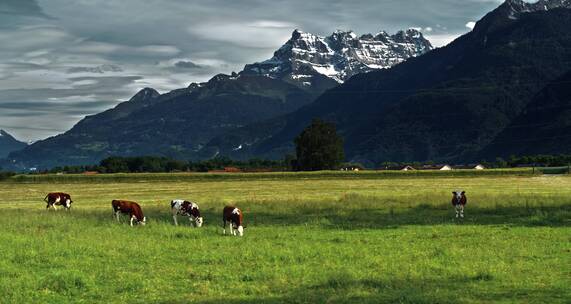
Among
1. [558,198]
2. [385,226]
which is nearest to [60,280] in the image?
[385,226]

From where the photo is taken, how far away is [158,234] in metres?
31.2

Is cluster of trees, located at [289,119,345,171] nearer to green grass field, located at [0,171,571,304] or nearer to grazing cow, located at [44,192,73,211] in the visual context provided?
grazing cow, located at [44,192,73,211]

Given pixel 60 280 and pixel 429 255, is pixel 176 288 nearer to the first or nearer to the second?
pixel 60 280

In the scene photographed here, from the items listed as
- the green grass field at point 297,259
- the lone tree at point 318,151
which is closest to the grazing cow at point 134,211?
the green grass field at point 297,259

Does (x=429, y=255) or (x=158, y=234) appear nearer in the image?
(x=429, y=255)

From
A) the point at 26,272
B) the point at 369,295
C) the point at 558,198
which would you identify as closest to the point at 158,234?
the point at 26,272

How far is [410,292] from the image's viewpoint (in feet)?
56.5

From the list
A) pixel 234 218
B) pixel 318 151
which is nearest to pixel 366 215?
pixel 234 218

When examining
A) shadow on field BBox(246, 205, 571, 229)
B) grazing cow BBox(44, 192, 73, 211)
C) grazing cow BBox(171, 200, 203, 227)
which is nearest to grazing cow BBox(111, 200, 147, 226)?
grazing cow BBox(171, 200, 203, 227)

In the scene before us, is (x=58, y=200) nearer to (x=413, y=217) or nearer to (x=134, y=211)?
(x=134, y=211)

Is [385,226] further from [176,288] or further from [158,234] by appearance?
[176,288]

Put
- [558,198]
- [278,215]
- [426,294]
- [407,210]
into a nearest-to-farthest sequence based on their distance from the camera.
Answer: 1. [426,294]
2. [278,215]
3. [407,210]
4. [558,198]

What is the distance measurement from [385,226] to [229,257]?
46.4 ft

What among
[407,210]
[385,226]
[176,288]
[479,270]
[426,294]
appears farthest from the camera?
[407,210]
